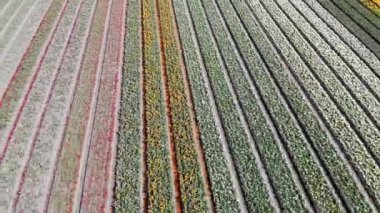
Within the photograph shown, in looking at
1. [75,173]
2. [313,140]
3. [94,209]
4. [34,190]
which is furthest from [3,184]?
[313,140]

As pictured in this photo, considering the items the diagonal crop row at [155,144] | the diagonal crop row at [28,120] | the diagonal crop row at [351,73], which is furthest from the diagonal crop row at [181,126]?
the diagonal crop row at [351,73]

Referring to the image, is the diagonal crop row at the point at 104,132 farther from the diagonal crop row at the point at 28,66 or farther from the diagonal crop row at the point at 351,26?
the diagonal crop row at the point at 351,26

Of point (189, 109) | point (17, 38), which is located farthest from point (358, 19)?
point (17, 38)

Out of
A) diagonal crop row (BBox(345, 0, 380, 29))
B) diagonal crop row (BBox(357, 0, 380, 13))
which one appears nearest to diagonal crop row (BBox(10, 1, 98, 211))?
diagonal crop row (BBox(345, 0, 380, 29))

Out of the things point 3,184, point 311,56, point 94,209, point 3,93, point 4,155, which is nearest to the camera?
point 94,209

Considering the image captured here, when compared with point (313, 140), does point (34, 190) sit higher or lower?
lower

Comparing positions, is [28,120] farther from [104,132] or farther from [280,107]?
[280,107]

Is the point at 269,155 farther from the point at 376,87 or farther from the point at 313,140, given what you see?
the point at 376,87
